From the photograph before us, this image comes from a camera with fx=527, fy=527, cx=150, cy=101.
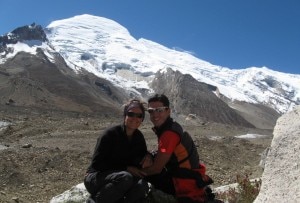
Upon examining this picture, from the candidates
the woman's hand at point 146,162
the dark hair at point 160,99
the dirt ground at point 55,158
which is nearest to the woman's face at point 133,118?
the dark hair at point 160,99

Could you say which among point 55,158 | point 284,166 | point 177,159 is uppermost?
point 284,166

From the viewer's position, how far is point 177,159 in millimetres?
7523

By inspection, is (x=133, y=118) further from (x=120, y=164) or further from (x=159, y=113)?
(x=120, y=164)

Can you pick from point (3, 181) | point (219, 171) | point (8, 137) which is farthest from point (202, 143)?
point (3, 181)

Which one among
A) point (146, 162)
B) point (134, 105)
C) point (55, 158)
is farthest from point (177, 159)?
point (55, 158)

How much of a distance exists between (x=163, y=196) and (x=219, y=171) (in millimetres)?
15959

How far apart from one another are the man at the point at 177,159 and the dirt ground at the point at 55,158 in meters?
9.00

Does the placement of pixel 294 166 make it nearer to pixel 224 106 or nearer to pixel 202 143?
pixel 202 143

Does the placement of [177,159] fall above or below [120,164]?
above

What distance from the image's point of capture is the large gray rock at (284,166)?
6.24 meters

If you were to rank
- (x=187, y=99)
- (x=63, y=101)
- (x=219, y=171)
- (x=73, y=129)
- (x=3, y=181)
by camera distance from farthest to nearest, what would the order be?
(x=187, y=99) → (x=63, y=101) → (x=73, y=129) → (x=219, y=171) → (x=3, y=181)

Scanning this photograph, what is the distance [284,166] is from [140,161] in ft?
7.09

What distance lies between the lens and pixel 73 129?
36.9 m

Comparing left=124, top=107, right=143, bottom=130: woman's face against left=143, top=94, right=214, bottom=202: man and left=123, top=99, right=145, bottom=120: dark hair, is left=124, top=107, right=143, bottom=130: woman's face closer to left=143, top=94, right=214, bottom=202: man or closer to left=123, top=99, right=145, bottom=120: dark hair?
left=123, top=99, right=145, bottom=120: dark hair
